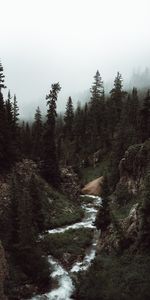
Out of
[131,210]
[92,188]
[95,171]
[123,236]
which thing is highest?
[95,171]

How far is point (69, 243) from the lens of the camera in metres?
38.1

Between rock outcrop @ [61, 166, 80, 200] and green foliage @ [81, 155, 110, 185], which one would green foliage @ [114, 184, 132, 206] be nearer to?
rock outcrop @ [61, 166, 80, 200]

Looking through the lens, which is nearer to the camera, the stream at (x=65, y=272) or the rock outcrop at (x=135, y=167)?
the stream at (x=65, y=272)

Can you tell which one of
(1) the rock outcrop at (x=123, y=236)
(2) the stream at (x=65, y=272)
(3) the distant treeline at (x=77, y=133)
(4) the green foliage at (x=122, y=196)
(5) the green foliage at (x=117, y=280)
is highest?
(3) the distant treeline at (x=77, y=133)

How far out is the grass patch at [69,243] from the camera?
35.4 metres

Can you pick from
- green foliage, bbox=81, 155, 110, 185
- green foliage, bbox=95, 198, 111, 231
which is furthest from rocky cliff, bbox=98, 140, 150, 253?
green foliage, bbox=81, 155, 110, 185

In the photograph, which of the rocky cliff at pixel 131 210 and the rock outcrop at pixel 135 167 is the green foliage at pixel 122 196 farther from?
the rock outcrop at pixel 135 167

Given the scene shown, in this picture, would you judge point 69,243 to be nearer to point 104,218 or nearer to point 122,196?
point 104,218

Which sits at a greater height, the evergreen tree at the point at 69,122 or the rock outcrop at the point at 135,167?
the evergreen tree at the point at 69,122

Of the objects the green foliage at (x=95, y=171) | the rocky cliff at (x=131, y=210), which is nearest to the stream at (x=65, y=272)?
the rocky cliff at (x=131, y=210)

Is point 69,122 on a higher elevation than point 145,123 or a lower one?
higher

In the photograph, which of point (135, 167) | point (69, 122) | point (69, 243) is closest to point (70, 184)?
point (135, 167)

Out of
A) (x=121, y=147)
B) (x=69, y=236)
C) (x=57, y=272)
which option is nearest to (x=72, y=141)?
(x=121, y=147)

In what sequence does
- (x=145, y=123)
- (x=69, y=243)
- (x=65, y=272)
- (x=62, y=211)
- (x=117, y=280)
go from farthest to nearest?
(x=145, y=123)
(x=62, y=211)
(x=69, y=243)
(x=65, y=272)
(x=117, y=280)
